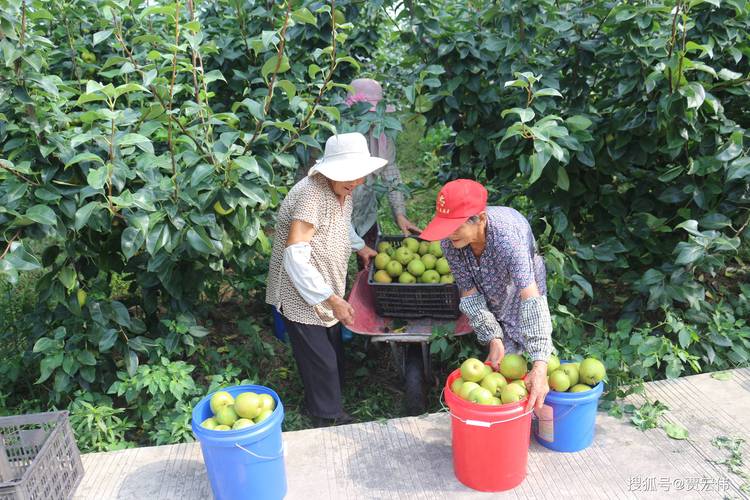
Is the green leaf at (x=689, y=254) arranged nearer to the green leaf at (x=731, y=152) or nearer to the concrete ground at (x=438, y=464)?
the green leaf at (x=731, y=152)

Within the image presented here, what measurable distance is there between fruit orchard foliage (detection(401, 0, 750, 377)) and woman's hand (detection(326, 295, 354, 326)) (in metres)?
1.13

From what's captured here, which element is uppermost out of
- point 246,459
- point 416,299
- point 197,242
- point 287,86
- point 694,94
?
point 287,86

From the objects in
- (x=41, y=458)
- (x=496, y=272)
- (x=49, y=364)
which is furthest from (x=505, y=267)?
(x=49, y=364)

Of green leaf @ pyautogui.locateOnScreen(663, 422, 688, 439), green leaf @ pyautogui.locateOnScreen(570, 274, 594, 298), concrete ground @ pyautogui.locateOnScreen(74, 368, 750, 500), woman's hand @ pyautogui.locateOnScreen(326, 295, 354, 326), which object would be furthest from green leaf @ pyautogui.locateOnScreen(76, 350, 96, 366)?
green leaf @ pyautogui.locateOnScreen(663, 422, 688, 439)

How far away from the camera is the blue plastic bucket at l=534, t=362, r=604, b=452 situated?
9.29 ft

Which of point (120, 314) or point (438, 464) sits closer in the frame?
point (438, 464)

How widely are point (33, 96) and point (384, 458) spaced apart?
2323mm

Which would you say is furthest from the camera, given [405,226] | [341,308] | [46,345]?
[405,226]

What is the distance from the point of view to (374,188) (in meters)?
4.11

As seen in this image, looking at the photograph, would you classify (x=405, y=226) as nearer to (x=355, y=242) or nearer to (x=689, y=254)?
(x=355, y=242)

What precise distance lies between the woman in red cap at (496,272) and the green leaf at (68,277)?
1.81m

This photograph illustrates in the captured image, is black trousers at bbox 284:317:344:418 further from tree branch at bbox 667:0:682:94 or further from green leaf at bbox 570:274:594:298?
tree branch at bbox 667:0:682:94

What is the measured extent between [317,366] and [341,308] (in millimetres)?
442

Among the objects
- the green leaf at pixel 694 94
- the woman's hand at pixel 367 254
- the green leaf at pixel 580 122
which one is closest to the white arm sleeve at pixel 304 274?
the woman's hand at pixel 367 254
